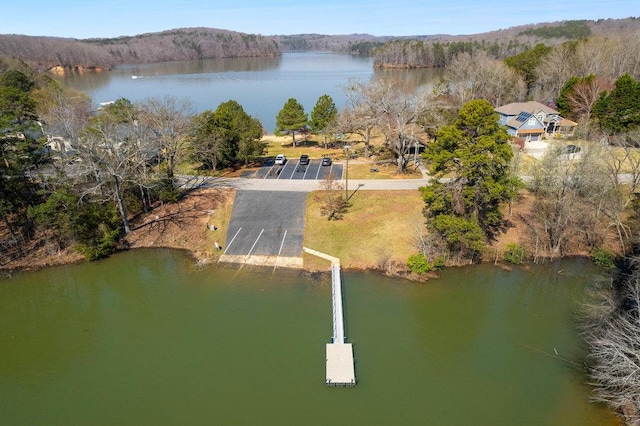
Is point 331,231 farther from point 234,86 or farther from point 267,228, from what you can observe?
point 234,86

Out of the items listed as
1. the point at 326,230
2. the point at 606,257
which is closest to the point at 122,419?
the point at 326,230

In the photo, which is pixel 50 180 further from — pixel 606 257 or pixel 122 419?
pixel 606 257

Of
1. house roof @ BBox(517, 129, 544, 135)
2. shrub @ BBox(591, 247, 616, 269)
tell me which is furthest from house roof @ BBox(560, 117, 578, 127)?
shrub @ BBox(591, 247, 616, 269)

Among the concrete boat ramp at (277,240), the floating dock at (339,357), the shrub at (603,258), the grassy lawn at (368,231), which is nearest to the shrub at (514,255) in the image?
the shrub at (603,258)

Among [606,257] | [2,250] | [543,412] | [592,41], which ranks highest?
[592,41]

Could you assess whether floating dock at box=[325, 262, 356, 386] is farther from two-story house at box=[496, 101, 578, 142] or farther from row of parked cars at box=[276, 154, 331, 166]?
two-story house at box=[496, 101, 578, 142]
